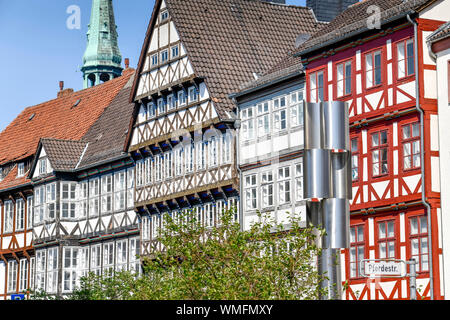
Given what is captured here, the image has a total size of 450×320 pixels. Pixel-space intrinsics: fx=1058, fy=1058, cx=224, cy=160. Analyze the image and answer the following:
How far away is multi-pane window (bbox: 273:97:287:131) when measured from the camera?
136 feet

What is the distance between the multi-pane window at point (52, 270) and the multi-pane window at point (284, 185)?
20.7 m

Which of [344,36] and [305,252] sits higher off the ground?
[344,36]

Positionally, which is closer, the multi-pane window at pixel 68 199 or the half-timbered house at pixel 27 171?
the multi-pane window at pixel 68 199

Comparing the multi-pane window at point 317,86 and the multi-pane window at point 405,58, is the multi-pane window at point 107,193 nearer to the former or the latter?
the multi-pane window at point 317,86

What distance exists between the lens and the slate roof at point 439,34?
106ft

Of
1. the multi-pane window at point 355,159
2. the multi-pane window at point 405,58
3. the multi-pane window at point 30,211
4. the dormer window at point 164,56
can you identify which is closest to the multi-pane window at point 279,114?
the multi-pane window at point 355,159

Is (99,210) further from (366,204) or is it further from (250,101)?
(366,204)

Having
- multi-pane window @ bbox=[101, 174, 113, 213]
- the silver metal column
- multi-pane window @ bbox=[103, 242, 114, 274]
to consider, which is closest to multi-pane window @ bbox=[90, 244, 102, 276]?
multi-pane window @ bbox=[103, 242, 114, 274]

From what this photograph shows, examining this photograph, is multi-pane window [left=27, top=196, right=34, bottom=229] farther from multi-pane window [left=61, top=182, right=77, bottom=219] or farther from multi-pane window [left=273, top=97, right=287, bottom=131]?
multi-pane window [left=273, top=97, right=287, bottom=131]

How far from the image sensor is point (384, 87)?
3531 centimetres

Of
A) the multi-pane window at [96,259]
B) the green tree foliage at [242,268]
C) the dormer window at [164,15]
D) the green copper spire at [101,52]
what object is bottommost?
the green tree foliage at [242,268]

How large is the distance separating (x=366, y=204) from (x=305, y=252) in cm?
1021

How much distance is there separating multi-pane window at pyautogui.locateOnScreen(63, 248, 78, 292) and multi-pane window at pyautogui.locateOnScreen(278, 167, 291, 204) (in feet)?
66.0
